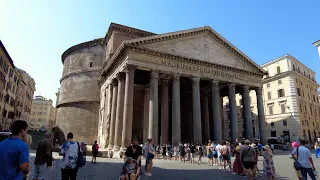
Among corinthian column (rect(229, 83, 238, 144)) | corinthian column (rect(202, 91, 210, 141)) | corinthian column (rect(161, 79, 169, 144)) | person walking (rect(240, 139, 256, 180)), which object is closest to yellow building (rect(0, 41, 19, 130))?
corinthian column (rect(161, 79, 169, 144))

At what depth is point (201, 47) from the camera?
2223 centimetres

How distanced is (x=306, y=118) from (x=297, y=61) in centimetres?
943

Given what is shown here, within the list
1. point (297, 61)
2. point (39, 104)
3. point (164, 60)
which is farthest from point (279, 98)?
point (39, 104)

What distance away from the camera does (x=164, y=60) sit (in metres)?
19.9

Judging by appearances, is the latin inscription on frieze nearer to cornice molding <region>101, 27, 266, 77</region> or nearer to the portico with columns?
the portico with columns

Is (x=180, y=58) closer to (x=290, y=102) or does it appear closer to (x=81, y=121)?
(x=81, y=121)

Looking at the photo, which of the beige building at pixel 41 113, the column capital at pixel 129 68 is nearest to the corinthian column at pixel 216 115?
the column capital at pixel 129 68

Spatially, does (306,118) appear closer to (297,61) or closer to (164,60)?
(297,61)

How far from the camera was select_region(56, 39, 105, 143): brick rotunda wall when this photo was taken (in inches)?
1156

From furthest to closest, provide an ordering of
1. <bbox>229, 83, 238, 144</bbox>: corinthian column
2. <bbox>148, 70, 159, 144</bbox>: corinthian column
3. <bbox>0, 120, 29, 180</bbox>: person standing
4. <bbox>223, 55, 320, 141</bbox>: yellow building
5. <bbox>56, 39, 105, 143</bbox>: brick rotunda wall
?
<bbox>223, 55, 320, 141</bbox>: yellow building → <bbox>56, 39, 105, 143</bbox>: brick rotunda wall → <bbox>229, 83, 238, 144</bbox>: corinthian column → <bbox>148, 70, 159, 144</bbox>: corinthian column → <bbox>0, 120, 29, 180</bbox>: person standing

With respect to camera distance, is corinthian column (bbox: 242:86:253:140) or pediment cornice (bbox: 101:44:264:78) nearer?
pediment cornice (bbox: 101:44:264:78)

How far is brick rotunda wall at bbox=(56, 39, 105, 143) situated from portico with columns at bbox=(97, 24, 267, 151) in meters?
5.68

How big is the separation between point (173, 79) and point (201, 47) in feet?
16.6

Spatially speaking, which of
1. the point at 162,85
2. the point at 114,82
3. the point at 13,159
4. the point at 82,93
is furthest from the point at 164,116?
the point at 13,159
